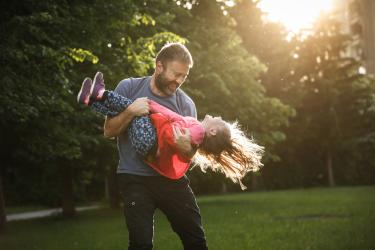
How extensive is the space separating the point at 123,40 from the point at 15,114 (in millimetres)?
3930

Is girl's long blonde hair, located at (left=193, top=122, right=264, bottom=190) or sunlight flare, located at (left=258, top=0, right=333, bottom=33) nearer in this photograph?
girl's long blonde hair, located at (left=193, top=122, right=264, bottom=190)

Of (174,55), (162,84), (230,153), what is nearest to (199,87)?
(230,153)

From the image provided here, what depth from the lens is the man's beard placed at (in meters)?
4.18

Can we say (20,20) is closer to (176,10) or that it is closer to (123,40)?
(123,40)

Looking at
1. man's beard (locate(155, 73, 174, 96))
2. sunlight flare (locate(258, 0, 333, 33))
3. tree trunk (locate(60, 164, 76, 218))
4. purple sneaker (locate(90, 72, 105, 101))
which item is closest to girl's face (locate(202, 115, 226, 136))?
man's beard (locate(155, 73, 174, 96))

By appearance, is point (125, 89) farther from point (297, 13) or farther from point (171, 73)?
point (297, 13)

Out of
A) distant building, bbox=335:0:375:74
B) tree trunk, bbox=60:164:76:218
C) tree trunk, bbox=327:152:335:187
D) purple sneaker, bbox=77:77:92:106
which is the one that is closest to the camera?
purple sneaker, bbox=77:77:92:106

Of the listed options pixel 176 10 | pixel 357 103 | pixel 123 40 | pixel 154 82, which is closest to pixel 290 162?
pixel 357 103

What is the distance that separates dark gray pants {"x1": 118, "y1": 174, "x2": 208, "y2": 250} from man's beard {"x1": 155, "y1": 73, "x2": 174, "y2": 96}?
2.26 feet

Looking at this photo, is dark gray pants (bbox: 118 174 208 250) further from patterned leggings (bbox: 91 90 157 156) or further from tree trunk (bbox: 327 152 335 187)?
tree trunk (bbox: 327 152 335 187)

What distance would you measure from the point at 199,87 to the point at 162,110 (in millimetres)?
14370

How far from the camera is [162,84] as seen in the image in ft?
13.9

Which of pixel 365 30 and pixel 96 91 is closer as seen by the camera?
pixel 96 91

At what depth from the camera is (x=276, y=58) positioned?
31.8 metres
